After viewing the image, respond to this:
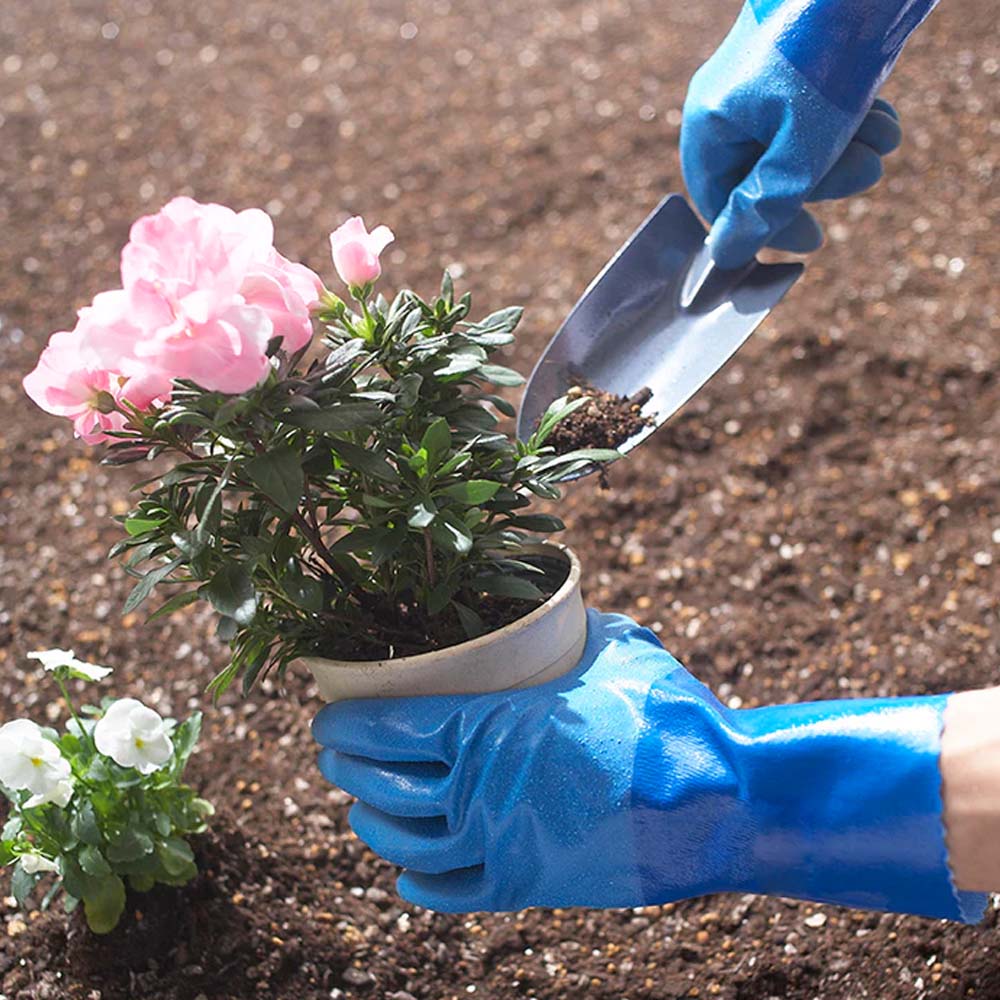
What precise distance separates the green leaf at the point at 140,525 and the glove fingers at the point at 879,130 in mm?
1152

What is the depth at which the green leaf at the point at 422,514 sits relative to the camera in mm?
1202

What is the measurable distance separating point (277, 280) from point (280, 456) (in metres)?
0.16

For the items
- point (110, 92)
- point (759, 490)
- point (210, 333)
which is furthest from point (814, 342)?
point (110, 92)

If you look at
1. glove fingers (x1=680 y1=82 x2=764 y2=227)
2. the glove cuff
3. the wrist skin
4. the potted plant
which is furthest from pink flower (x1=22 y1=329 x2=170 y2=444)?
glove fingers (x1=680 y1=82 x2=764 y2=227)

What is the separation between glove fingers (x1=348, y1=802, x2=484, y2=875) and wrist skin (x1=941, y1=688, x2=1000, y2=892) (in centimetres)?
48

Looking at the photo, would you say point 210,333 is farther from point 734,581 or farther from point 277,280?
point 734,581

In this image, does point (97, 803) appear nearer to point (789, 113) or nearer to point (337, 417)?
point (337, 417)

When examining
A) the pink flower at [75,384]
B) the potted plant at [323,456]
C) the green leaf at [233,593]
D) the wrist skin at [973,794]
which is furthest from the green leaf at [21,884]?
the wrist skin at [973,794]

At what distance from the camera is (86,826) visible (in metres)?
1.48

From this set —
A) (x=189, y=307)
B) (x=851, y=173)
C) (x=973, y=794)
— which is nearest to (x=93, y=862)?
(x=189, y=307)

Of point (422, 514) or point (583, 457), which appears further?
point (583, 457)

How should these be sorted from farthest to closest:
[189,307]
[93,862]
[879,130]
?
[879,130] < [93,862] < [189,307]

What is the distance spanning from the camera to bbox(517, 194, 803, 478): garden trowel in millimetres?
1659

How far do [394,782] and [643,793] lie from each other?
0.90 feet
